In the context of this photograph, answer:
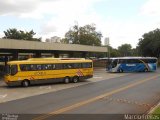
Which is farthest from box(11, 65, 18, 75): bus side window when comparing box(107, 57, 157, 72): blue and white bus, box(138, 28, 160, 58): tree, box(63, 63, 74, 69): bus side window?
box(138, 28, 160, 58): tree

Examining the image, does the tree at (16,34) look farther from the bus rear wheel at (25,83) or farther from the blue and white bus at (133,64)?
the bus rear wheel at (25,83)

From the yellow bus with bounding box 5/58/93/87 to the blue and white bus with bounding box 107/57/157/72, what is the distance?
18.8m

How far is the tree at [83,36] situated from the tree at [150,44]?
59.0 ft

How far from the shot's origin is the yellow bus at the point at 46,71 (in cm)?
3275

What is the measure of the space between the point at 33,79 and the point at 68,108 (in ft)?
52.0

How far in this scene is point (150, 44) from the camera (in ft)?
292

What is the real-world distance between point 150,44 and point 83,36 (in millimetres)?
24458

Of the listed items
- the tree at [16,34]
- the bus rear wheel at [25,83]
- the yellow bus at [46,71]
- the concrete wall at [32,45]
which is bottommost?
the bus rear wheel at [25,83]

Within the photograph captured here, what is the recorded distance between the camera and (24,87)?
107 ft

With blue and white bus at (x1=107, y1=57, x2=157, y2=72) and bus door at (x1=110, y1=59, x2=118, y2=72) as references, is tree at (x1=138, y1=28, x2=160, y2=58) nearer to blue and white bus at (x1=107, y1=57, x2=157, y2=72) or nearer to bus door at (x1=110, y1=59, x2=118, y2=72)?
blue and white bus at (x1=107, y1=57, x2=157, y2=72)

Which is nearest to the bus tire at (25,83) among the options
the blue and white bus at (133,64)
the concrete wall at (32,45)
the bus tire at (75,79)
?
the bus tire at (75,79)

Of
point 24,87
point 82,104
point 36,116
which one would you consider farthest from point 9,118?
point 24,87

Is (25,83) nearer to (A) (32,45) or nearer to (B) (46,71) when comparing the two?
(B) (46,71)

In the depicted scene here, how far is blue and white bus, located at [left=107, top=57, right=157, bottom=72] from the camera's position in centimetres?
5728
